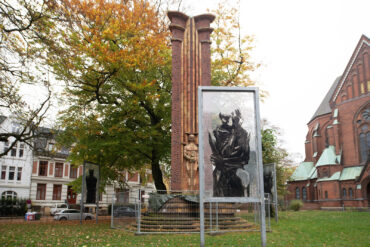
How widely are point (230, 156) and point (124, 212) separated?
30.8 ft

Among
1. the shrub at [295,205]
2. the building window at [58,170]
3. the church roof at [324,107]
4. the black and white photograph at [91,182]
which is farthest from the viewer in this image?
the church roof at [324,107]

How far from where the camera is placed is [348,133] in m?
45.3

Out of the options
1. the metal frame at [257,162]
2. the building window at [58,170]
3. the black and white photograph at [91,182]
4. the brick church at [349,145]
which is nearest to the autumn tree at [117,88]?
the black and white photograph at [91,182]

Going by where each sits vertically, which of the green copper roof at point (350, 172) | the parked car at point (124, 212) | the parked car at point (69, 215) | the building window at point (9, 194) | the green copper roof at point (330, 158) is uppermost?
the green copper roof at point (330, 158)

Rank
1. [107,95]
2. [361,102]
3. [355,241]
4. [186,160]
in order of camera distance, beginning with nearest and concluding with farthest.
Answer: [355,241] < [186,160] < [107,95] < [361,102]

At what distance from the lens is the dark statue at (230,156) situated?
7113 millimetres

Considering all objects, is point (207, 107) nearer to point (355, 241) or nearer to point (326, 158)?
point (355, 241)

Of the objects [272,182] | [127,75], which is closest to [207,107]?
[127,75]

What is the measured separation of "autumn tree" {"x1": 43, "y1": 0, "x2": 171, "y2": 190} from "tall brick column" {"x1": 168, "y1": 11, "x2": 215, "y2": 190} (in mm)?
1597

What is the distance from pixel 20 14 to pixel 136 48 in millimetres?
7760

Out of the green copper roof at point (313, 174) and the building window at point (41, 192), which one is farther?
the green copper roof at point (313, 174)

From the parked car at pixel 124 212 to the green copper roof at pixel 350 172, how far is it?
1442 inches

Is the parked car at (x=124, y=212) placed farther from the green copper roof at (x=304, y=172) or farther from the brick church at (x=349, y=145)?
the green copper roof at (x=304, y=172)

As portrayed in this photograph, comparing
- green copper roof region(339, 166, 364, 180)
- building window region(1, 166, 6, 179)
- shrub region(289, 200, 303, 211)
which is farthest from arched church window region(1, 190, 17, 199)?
green copper roof region(339, 166, 364, 180)
